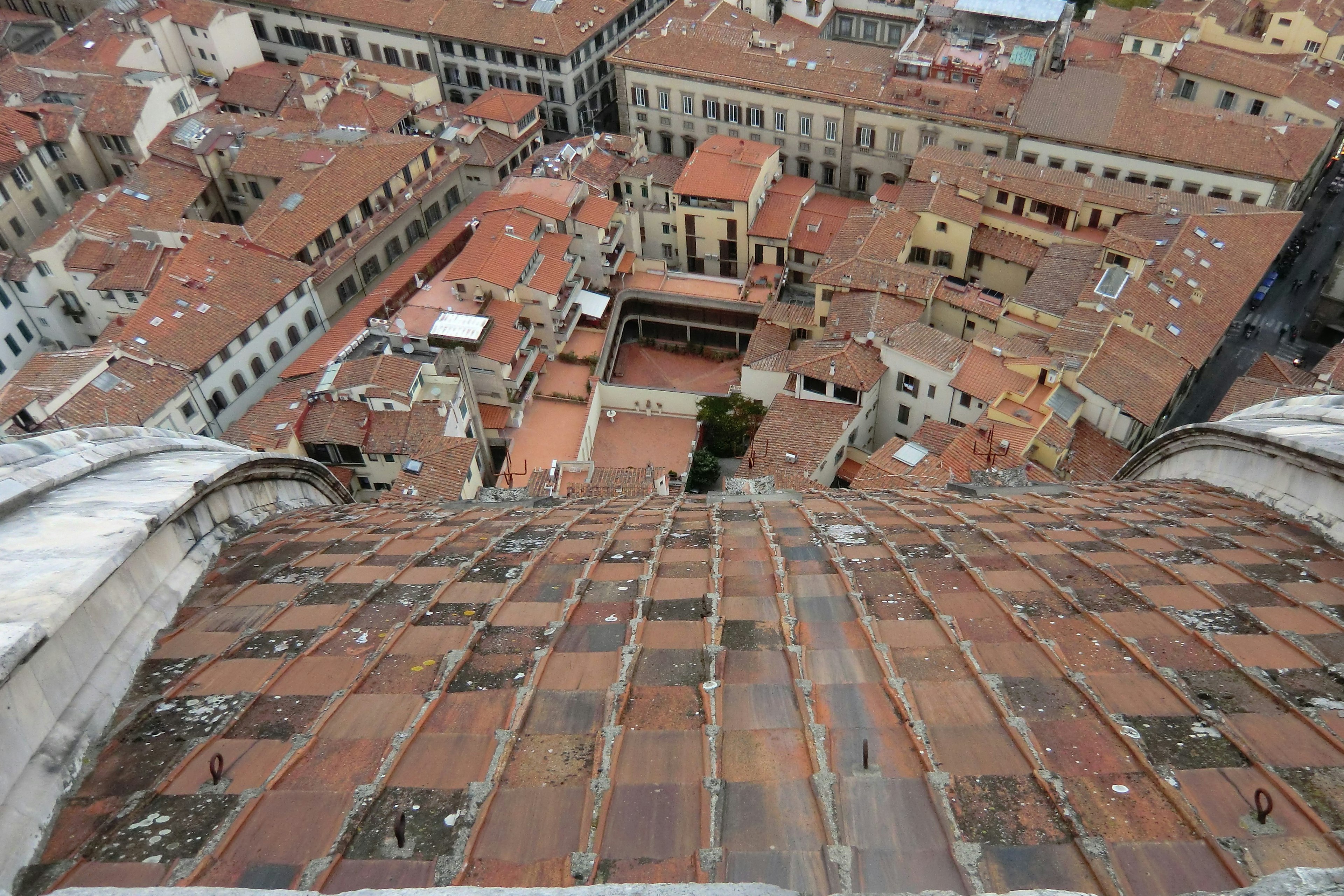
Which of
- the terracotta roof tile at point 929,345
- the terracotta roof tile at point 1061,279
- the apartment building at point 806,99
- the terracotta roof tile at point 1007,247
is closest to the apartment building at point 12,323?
the apartment building at point 806,99

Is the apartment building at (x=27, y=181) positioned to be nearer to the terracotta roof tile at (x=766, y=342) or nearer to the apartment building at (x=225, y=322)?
the apartment building at (x=225, y=322)

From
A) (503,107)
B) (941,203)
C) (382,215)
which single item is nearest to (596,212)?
(382,215)

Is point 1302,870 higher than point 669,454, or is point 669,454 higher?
point 1302,870

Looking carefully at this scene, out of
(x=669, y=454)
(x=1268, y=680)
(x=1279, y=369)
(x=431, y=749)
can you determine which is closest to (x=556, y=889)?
(x=431, y=749)

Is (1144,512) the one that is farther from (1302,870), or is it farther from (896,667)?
(1302,870)

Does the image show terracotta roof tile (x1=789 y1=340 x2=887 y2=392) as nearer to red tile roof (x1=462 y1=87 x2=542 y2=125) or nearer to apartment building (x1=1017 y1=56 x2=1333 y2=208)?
apartment building (x1=1017 y1=56 x2=1333 y2=208)

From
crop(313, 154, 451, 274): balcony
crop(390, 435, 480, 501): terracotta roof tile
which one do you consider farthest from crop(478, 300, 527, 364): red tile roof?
crop(313, 154, 451, 274): balcony
